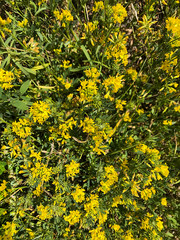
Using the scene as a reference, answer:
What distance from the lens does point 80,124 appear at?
105 inches

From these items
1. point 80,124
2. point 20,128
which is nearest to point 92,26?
point 80,124

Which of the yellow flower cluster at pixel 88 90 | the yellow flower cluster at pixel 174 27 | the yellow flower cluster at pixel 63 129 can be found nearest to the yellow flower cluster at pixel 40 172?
the yellow flower cluster at pixel 63 129

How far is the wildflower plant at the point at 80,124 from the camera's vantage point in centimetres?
231

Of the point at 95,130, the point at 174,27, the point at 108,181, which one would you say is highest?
the point at 174,27

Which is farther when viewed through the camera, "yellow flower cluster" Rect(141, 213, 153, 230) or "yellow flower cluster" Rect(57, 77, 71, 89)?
"yellow flower cluster" Rect(141, 213, 153, 230)

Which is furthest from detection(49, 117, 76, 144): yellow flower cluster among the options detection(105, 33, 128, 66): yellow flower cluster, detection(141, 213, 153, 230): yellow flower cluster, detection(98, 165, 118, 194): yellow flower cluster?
detection(141, 213, 153, 230): yellow flower cluster

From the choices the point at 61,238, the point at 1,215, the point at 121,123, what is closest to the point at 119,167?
the point at 121,123

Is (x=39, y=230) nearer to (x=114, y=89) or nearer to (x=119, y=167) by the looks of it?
(x=119, y=167)

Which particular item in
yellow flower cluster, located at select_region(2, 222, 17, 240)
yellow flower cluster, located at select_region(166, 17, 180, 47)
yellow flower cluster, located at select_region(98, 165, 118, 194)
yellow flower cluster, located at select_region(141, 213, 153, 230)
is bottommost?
yellow flower cluster, located at select_region(141, 213, 153, 230)

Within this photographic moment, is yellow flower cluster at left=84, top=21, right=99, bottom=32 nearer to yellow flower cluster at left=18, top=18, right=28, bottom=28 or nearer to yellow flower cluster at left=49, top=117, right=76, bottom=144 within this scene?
yellow flower cluster at left=18, top=18, right=28, bottom=28

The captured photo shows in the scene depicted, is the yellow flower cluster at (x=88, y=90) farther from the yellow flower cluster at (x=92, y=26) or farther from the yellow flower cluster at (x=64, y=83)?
the yellow flower cluster at (x=92, y=26)

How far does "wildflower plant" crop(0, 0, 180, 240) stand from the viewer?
2314 millimetres

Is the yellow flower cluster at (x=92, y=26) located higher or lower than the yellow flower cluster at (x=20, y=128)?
higher

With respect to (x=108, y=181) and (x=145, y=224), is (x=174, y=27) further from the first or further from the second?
(x=145, y=224)
